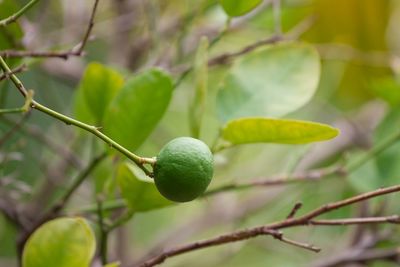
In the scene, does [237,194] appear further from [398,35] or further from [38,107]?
[38,107]

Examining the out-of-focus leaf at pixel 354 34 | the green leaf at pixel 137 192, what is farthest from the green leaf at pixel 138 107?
the out-of-focus leaf at pixel 354 34

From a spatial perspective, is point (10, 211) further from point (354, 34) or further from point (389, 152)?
point (354, 34)

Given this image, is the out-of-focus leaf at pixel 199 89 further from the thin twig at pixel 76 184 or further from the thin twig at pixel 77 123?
the thin twig at pixel 77 123

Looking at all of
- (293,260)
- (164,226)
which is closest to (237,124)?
(293,260)

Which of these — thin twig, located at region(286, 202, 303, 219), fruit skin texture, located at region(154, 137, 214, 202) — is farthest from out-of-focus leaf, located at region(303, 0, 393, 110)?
fruit skin texture, located at region(154, 137, 214, 202)

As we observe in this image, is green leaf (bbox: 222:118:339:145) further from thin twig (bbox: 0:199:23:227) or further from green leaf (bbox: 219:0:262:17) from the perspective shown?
thin twig (bbox: 0:199:23:227)

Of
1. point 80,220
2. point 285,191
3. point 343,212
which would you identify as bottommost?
point 80,220
